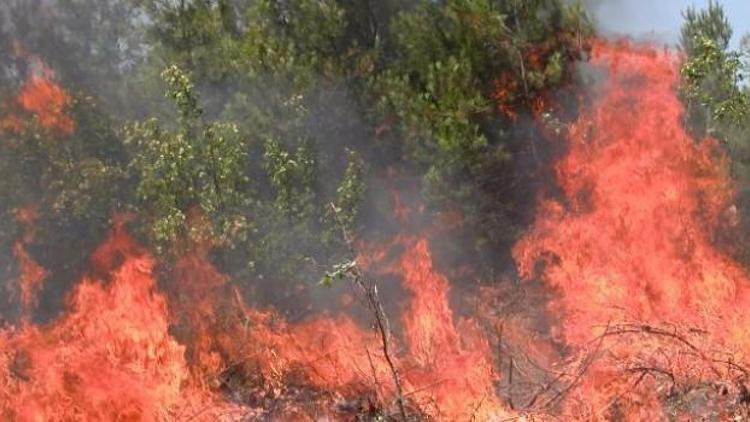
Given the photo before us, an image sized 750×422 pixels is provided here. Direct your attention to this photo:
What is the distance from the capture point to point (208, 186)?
1293 cm

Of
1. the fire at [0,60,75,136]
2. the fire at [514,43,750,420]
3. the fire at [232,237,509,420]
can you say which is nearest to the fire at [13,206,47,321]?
the fire at [0,60,75,136]

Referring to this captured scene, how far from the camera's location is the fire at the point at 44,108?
13.5 metres

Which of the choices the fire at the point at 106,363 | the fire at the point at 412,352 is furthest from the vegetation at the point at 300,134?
the fire at the point at 106,363

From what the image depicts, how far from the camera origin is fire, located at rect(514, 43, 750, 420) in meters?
11.5

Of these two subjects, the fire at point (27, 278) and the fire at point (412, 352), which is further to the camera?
the fire at point (27, 278)

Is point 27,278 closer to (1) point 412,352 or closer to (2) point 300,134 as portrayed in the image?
(2) point 300,134

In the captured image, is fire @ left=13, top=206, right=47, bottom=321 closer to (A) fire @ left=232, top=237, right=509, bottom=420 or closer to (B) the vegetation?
(B) the vegetation

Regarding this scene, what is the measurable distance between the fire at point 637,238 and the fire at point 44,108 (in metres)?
7.95

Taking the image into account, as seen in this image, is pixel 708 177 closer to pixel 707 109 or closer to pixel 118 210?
pixel 707 109

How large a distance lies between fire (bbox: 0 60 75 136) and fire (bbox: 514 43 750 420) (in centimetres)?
795

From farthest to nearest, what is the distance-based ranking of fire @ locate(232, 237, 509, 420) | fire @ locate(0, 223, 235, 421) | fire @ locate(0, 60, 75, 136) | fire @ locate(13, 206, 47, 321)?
1. fire @ locate(13, 206, 47, 321)
2. fire @ locate(0, 60, 75, 136)
3. fire @ locate(0, 223, 235, 421)
4. fire @ locate(232, 237, 509, 420)

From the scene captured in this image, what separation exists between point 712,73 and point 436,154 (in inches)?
176

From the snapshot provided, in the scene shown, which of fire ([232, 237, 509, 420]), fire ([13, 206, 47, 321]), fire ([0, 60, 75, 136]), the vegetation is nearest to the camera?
fire ([232, 237, 509, 420])

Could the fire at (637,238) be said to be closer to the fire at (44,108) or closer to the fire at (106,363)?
the fire at (106,363)
